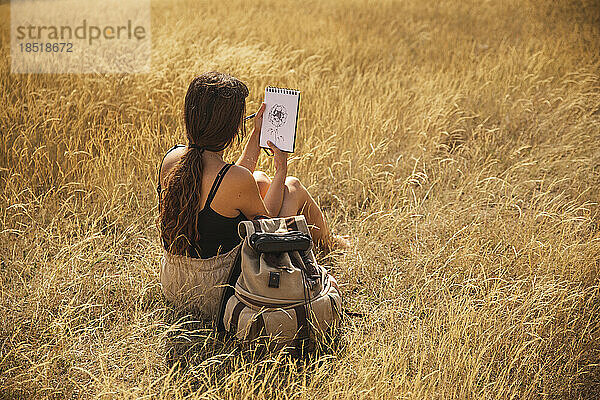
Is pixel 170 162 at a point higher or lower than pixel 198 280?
higher

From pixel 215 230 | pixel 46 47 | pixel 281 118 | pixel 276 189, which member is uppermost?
pixel 281 118

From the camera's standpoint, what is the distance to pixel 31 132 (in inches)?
162

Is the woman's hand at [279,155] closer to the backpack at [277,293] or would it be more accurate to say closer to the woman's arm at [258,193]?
the woman's arm at [258,193]

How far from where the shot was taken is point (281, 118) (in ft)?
9.27

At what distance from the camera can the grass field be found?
2514mm

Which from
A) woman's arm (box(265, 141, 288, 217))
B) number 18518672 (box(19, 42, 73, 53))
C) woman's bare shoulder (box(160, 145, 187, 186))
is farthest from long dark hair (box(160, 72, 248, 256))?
number 18518672 (box(19, 42, 73, 53))

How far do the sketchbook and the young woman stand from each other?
6.7 inches

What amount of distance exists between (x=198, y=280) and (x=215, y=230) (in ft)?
0.92

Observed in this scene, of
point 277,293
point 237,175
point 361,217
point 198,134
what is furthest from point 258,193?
point 361,217

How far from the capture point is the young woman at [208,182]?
8.55 ft

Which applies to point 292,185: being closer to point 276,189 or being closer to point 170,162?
point 276,189

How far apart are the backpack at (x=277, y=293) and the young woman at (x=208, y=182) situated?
5.9 inches

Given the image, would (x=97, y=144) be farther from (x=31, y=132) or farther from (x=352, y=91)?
(x=352, y=91)

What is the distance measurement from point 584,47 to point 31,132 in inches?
234
